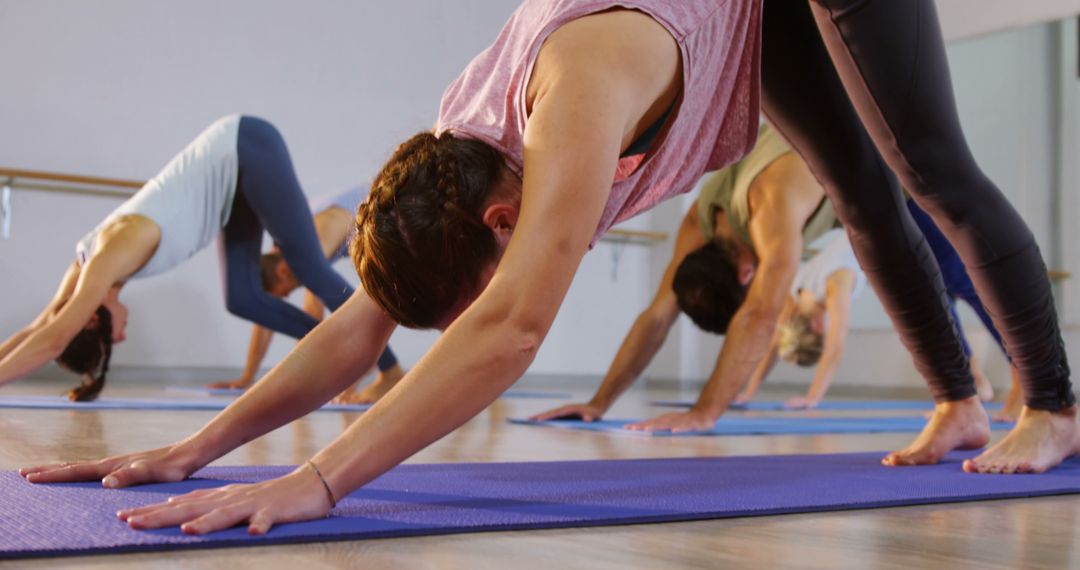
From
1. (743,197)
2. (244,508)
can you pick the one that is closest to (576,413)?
(743,197)

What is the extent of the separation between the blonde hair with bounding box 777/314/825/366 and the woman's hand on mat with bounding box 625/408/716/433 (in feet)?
7.58

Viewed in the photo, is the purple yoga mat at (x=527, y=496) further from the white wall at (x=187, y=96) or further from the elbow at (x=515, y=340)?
the white wall at (x=187, y=96)

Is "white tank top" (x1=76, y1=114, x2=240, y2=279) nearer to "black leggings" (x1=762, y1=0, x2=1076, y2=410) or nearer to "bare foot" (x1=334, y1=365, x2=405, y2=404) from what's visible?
"bare foot" (x1=334, y1=365, x2=405, y2=404)

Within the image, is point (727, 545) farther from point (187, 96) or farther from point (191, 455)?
A: point (187, 96)

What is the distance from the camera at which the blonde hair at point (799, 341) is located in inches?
190

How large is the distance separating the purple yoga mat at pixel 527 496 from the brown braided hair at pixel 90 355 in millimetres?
Result: 1925

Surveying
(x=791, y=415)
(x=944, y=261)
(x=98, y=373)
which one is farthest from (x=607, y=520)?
(x=791, y=415)

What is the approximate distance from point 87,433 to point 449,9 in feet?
15.5

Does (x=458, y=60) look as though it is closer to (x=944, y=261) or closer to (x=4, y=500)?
(x=944, y=261)

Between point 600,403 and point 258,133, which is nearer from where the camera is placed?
point 600,403

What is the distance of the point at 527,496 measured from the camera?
1.19 metres

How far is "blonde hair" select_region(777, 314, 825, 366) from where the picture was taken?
190 inches

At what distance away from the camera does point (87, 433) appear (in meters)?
2.03

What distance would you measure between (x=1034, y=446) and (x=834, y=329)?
2.90 metres
